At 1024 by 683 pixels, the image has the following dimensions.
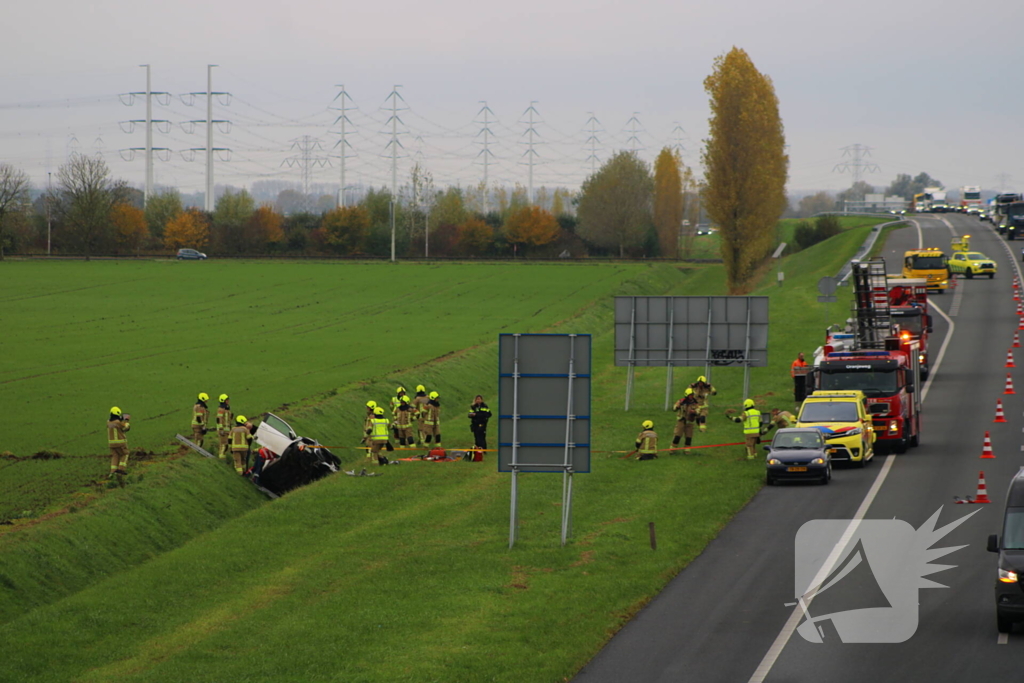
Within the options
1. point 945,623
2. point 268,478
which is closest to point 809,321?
point 268,478

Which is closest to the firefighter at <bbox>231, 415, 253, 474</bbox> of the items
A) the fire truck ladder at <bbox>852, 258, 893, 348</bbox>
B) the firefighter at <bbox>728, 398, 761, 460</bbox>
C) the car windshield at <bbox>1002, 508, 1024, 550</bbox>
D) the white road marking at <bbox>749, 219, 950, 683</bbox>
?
the firefighter at <bbox>728, 398, 761, 460</bbox>

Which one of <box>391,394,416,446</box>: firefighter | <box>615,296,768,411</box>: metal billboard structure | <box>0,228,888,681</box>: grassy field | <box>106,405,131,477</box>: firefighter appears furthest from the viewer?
<box>615,296,768,411</box>: metal billboard structure

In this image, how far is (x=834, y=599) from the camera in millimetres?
17812

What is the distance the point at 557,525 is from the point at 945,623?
954cm

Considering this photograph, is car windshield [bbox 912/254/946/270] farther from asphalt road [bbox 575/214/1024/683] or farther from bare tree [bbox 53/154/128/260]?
bare tree [bbox 53/154/128/260]

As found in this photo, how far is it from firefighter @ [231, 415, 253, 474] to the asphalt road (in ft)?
42.1

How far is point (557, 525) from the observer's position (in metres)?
24.3

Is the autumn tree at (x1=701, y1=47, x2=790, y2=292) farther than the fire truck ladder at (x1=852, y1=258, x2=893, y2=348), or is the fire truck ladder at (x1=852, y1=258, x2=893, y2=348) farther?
the autumn tree at (x1=701, y1=47, x2=790, y2=292)

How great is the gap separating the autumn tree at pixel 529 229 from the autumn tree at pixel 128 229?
1630 inches

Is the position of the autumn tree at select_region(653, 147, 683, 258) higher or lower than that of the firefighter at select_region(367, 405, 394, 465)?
higher

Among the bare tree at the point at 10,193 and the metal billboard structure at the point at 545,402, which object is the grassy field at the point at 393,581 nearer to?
the metal billboard structure at the point at 545,402

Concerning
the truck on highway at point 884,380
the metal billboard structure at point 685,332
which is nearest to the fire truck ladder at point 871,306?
the truck on highway at point 884,380

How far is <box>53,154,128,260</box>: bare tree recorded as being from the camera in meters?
118

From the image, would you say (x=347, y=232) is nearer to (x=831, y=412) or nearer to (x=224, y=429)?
(x=224, y=429)
